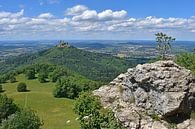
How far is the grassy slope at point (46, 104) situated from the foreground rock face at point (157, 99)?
3959 cm

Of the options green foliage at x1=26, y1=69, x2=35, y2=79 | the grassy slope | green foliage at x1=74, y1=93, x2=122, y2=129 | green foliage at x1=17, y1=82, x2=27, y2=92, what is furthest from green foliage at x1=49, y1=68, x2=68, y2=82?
green foliage at x1=74, y1=93, x2=122, y2=129

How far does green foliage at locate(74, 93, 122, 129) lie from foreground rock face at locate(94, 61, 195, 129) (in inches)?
33.6

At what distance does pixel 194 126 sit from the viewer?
37938 mm

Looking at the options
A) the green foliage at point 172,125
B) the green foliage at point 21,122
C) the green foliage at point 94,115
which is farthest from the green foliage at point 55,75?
the green foliage at point 172,125

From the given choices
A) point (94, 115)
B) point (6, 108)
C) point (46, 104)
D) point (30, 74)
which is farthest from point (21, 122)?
point (30, 74)

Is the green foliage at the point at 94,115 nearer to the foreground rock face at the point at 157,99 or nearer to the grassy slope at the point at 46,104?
the foreground rock face at the point at 157,99

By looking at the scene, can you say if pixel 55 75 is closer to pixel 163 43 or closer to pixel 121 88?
pixel 163 43

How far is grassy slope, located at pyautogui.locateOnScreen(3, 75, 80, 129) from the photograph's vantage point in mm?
94875

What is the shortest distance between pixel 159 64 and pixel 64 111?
72.9 metres

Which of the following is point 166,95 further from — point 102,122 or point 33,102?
point 33,102

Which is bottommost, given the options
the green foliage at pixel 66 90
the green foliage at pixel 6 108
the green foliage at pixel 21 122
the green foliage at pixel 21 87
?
the green foliage at pixel 21 87

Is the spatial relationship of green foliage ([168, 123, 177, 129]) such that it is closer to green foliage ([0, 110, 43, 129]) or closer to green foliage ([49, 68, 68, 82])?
green foliage ([0, 110, 43, 129])

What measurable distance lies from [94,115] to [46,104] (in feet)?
283

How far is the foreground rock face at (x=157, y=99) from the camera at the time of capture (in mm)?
38938
